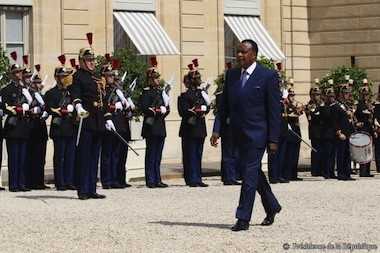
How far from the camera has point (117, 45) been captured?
1063 inches

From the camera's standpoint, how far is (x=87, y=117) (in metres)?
15.2

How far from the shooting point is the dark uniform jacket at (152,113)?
714 inches

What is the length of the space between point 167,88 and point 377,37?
12.8 metres

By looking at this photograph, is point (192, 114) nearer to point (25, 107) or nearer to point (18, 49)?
point (25, 107)

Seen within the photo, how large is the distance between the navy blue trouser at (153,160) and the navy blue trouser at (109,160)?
1.64 ft

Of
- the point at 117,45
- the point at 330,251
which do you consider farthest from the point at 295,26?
the point at 330,251

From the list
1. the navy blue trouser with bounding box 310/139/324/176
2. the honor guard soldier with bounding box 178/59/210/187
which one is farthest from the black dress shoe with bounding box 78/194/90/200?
the navy blue trouser with bounding box 310/139/324/176

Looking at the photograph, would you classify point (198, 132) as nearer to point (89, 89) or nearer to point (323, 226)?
point (89, 89)

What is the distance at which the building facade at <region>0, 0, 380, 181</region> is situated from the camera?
25156 mm

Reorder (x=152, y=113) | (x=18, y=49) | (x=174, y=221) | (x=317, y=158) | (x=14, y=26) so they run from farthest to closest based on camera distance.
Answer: (x=18, y=49) → (x=14, y=26) → (x=317, y=158) → (x=152, y=113) → (x=174, y=221)

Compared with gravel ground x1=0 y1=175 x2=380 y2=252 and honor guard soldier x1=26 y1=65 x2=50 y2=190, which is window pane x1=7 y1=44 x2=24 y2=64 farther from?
gravel ground x1=0 y1=175 x2=380 y2=252

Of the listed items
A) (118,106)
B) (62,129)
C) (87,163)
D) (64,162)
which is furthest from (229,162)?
(87,163)

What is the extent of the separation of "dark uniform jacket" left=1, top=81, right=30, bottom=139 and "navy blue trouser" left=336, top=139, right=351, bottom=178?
6.10m

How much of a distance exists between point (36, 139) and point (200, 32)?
11.3m
